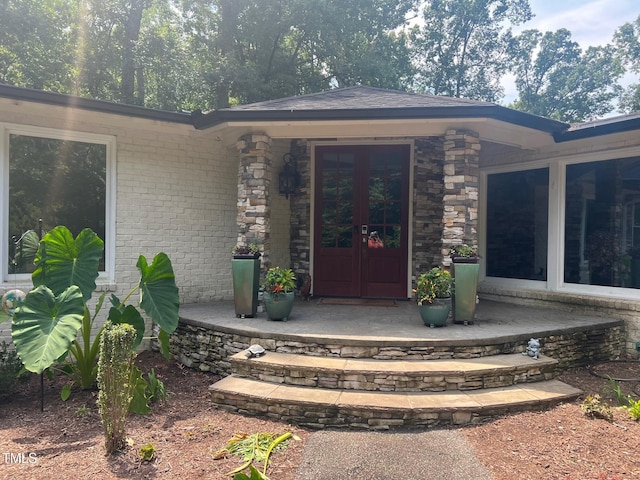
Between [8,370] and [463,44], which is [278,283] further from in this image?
[463,44]

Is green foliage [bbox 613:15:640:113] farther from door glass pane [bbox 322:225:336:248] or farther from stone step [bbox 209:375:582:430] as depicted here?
stone step [bbox 209:375:582:430]

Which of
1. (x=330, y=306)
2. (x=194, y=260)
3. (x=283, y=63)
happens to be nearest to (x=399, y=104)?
(x=330, y=306)

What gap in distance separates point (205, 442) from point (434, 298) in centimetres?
244

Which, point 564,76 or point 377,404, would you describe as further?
point 564,76

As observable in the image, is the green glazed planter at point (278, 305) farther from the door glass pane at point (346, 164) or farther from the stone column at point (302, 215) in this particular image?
the door glass pane at point (346, 164)

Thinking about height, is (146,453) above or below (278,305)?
below

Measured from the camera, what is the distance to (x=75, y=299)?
304 centimetres

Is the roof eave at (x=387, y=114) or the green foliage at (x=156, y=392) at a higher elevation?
the roof eave at (x=387, y=114)

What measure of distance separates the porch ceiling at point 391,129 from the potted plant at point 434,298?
1632 mm

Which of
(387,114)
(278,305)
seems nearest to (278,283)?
(278,305)

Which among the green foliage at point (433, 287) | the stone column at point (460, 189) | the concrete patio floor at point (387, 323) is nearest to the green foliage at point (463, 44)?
the stone column at point (460, 189)

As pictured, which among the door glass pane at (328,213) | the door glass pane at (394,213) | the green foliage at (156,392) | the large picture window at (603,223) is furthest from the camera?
the door glass pane at (328,213)

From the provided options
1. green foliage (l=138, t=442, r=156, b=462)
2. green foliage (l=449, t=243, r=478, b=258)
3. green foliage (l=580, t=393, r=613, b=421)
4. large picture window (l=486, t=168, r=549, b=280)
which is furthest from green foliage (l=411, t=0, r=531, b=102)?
green foliage (l=138, t=442, r=156, b=462)

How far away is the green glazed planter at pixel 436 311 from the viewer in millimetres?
4027
